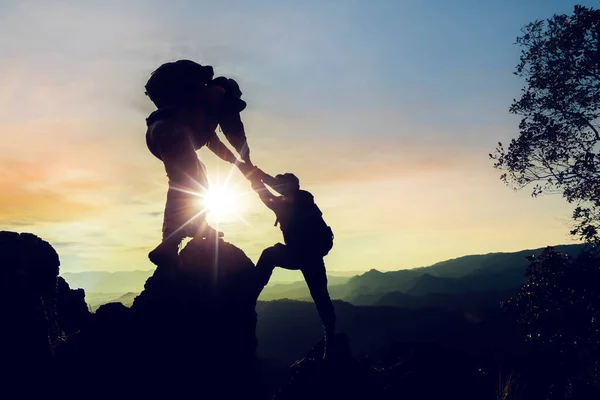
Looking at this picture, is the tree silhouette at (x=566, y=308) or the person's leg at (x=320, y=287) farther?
the tree silhouette at (x=566, y=308)

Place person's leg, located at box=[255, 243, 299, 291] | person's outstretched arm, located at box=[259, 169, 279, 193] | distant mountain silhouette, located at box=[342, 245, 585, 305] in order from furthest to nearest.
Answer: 1. distant mountain silhouette, located at box=[342, 245, 585, 305]
2. person's outstretched arm, located at box=[259, 169, 279, 193]
3. person's leg, located at box=[255, 243, 299, 291]

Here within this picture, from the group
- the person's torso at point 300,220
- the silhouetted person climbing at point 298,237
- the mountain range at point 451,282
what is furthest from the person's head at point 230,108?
the mountain range at point 451,282

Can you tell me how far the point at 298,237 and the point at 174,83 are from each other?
252 cm

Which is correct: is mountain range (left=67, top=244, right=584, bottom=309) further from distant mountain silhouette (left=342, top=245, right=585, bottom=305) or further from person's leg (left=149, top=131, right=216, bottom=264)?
person's leg (left=149, top=131, right=216, bottom=264)

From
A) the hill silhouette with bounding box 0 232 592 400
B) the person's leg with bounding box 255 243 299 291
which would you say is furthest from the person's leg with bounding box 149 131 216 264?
the person's leg with bounding box 255 243 299 291

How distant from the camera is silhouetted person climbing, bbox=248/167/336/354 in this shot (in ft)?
17.5

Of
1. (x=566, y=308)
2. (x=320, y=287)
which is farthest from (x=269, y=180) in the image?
(x=566, y=308)

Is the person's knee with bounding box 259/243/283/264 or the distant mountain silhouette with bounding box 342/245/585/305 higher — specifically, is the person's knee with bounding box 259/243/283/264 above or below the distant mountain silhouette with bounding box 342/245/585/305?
above

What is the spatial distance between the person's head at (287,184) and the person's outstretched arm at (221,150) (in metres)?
0.82

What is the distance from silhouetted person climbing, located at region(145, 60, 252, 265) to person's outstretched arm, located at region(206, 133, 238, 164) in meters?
0.28

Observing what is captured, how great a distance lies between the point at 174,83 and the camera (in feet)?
16.1

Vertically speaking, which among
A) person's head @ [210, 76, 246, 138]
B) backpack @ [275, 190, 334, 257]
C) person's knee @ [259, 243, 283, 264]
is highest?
person's head @ [210, 76, 246, 138]

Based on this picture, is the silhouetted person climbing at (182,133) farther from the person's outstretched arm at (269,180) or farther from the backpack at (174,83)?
the person's outstretched arm at (269,180)

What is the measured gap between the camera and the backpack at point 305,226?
540 cm
